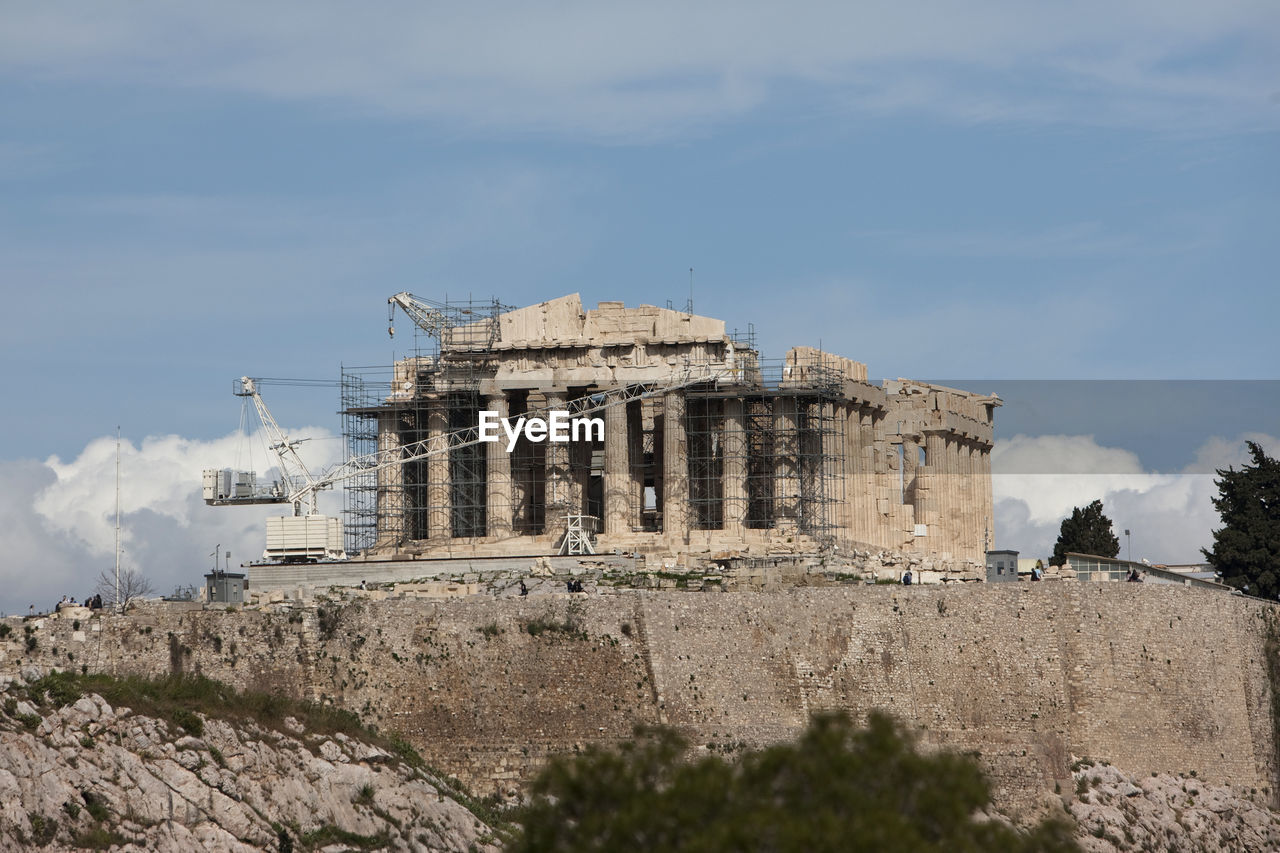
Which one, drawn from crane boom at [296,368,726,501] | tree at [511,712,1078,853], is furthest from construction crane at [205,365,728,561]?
tree at [511,712,1078,853]

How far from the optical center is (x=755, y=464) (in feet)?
306

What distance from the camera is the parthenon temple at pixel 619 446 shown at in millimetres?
90562

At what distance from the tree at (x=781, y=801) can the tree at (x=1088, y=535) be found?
219 feet

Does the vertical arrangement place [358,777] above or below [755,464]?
below

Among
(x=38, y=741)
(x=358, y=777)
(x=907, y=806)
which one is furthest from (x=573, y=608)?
(x=907, y=806)

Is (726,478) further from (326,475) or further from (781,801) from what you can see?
(781,801)

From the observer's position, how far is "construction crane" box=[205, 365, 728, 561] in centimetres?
8806

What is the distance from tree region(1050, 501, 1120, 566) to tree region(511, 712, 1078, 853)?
66.7 metres

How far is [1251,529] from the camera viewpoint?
97.5 meters

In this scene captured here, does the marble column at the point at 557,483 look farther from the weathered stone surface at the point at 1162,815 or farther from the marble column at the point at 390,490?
the weathered stone surface at the point at 1162,815

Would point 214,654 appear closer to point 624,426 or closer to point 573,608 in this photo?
point 573,608

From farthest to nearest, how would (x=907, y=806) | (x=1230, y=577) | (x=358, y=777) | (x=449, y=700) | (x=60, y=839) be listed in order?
(x=1230, y=577) → (x=449, y=700) → (x=358, y=777) → (x=60, y=839) → (x=907, y=806)

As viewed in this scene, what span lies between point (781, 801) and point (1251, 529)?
64.9 meters

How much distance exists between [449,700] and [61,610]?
12554 millimetres
